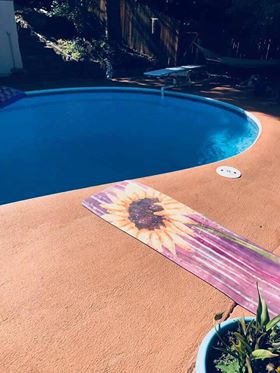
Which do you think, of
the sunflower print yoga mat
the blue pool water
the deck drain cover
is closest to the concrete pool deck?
the sunflower print yoga mat

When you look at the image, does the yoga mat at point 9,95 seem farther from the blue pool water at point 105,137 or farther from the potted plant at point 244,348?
the potted plant at point 244,348

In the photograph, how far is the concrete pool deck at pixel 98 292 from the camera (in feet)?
10.3

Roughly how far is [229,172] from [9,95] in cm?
937

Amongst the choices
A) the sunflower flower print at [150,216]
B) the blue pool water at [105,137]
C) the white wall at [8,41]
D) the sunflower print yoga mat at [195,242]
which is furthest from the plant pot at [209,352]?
the white wall at [8,41]

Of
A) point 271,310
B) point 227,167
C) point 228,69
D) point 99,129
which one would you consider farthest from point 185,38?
point 271,310

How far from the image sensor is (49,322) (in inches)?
135

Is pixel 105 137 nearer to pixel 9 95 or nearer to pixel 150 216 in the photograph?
pixel 9 95

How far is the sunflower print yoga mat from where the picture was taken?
394 centimetres

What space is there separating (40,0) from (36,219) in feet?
61.4

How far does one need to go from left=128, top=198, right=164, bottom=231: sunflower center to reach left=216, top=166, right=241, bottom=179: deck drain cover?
1.81 meters

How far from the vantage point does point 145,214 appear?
5.26m

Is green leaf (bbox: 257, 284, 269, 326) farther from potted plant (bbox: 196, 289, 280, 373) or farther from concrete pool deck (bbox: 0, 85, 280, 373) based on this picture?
concrete pool deck (bbox: 0, 85, 280, 373)

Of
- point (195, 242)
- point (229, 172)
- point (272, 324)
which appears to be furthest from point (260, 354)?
point (229, 172)

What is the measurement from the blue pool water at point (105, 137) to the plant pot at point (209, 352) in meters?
5.65
